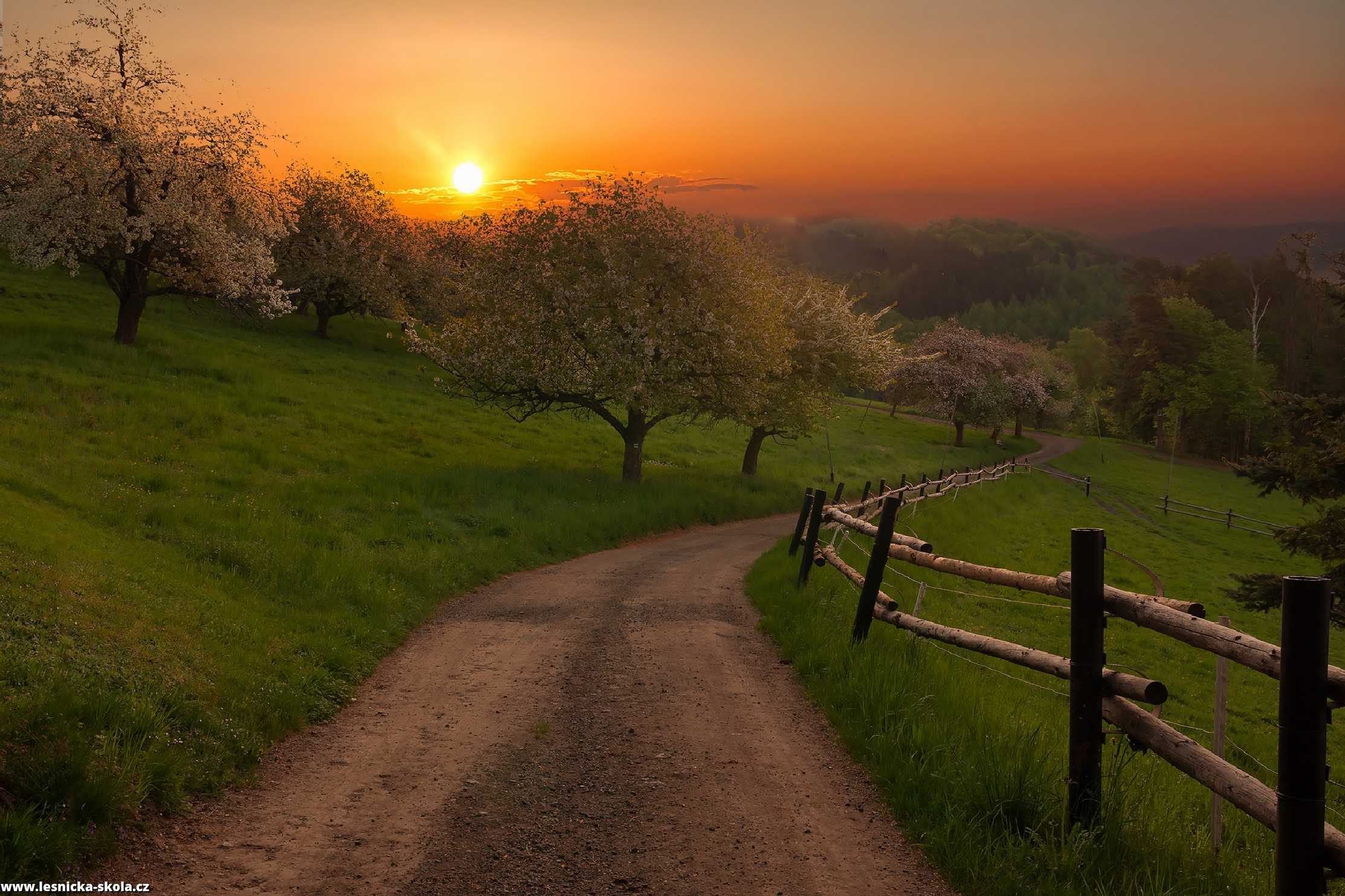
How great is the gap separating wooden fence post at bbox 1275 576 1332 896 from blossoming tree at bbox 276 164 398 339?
52221mm

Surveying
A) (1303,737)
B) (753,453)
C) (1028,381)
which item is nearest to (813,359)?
(753,453)

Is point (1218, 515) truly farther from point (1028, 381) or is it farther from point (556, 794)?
point (556, 794)

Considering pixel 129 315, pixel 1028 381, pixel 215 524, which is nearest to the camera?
pixel 215 524

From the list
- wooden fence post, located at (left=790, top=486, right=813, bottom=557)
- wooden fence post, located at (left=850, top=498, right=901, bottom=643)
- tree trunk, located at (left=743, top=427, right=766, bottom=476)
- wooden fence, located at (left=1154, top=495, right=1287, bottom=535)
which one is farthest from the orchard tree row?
wooden fence, located at (left=1154, top=495, right=1287, bottom=535)

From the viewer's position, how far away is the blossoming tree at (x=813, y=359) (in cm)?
3634

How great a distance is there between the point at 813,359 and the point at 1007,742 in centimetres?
3217

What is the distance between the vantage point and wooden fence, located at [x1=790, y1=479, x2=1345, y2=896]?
449 cm

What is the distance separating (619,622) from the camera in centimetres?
1344

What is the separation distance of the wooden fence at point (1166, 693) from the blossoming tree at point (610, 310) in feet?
62.6

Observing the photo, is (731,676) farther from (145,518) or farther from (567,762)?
(145,518)

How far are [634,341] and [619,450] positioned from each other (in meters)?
12.8

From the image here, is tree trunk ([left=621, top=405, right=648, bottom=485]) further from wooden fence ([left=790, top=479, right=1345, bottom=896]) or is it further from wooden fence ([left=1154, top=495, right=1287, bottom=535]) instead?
wooden fence ([left=1154, top=495, right=1287, bottom=535])

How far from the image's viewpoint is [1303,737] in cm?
451

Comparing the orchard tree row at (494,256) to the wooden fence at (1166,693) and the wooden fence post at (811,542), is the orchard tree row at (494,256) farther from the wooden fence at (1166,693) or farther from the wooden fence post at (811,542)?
the wooden fence at (1166,693)
